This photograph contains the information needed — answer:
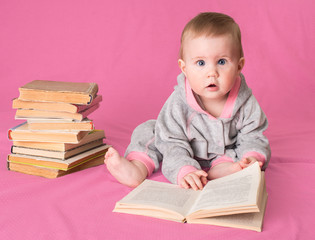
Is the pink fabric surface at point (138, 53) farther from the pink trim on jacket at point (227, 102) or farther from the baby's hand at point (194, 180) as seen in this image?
the baby's hand at point (194, 180)

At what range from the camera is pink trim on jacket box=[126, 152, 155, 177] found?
59.7 inches

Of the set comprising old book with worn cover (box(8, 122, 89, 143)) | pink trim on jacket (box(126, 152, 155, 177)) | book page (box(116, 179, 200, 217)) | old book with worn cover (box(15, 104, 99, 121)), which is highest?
old book with worn cover (box(15, 104, 99, 121))

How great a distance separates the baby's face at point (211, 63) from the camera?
137 centimetres

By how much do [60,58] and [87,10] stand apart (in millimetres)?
361

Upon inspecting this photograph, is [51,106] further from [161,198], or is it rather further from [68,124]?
[161,198]

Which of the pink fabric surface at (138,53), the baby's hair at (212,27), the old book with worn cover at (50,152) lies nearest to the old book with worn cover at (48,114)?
the old book with worn cover at (50,152)

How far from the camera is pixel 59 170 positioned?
1.48 m

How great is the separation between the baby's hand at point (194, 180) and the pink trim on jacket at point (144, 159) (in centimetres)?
21

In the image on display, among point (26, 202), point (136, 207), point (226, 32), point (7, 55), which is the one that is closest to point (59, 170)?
point (26, 202)

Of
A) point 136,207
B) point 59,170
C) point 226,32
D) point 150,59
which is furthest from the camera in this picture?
point 150,59

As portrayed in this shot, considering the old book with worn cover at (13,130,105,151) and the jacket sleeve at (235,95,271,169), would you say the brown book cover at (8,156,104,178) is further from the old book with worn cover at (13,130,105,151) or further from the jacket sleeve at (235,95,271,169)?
the jacket sleeve at (235,95,271,169)

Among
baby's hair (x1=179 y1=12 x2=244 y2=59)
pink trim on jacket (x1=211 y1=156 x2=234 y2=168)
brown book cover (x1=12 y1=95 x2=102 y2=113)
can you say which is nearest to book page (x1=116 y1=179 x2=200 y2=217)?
pink trim on jacket (x1=211 y1=156 x2=234 y2=168)

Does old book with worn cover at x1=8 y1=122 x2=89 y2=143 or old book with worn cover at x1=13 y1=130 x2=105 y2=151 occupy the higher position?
old book with worn cover at x1=8 y1=122 x2=89 y2=143

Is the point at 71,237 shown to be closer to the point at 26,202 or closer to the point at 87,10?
the point at 26,202
